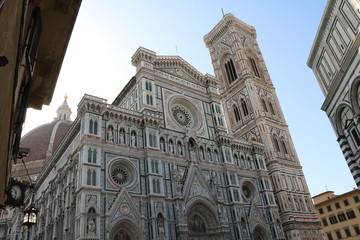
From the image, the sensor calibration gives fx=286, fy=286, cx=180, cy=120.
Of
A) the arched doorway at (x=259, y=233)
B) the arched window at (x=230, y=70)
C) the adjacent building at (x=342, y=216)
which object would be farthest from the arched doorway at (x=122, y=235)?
the adjacent building at (x=342, y=216)

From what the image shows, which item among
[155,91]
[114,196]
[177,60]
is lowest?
[114,196]

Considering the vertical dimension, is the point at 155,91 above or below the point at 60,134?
below

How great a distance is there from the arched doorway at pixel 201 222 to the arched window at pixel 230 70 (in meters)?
26.3

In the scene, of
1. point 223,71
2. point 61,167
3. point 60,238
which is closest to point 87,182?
point 60,238

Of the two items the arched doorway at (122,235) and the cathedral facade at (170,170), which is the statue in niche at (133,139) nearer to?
the cathedral facade at (170,170)

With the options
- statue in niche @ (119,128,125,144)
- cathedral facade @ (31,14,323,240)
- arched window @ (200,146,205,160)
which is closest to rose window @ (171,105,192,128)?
cathedral facade @ (31,14,323,240)

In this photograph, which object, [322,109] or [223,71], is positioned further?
[223,71]

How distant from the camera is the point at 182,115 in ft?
102

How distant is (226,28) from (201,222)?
35.8m

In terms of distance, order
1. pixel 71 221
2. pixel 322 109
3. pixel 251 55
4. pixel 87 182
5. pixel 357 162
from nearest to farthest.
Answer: pixel 357 162, pixel 322 109, pixel 87 182, pixel 71 221, pixel 251 55

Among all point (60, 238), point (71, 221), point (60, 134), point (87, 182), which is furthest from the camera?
point (60, 134)

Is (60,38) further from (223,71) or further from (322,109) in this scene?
(223,71)

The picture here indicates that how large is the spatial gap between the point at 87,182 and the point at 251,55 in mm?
37393

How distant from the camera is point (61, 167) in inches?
1080
